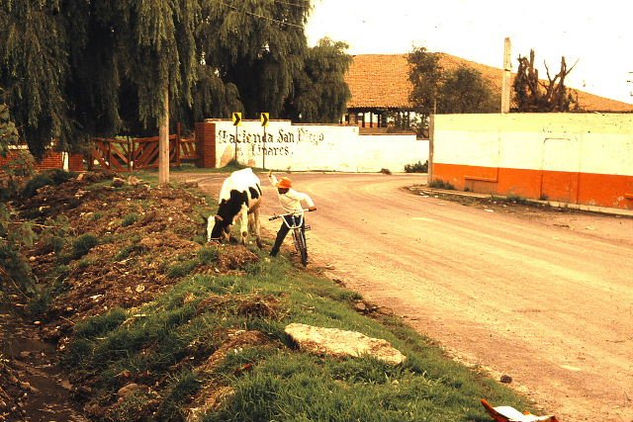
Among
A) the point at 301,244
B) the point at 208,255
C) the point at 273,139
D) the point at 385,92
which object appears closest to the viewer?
the point at 208,255

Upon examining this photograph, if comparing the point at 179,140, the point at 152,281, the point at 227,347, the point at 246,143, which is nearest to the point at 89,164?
the point at 179,140

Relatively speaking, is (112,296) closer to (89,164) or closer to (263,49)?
(89,164)

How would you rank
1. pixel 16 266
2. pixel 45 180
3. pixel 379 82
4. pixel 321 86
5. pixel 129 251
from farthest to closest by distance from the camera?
pixel 379 82
pixel 321 86
pixel 45 180
pixel 129 251
pixel 16 266

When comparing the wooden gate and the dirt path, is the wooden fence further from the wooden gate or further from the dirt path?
the dirt path

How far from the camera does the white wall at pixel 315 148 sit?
37.5m

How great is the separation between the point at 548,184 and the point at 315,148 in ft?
63.9

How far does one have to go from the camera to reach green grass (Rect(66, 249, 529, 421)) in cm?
616

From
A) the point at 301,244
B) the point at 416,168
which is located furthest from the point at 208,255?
the point at 416,168

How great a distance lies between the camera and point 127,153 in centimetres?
3291

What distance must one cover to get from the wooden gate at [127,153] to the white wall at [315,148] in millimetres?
3214

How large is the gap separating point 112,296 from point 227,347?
379 centimetres

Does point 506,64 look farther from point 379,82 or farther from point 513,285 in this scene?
point 379,82

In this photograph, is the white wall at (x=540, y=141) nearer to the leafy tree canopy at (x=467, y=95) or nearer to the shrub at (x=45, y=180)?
the shrub at (x=45, y=180)

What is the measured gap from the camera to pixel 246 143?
37.8 metres
